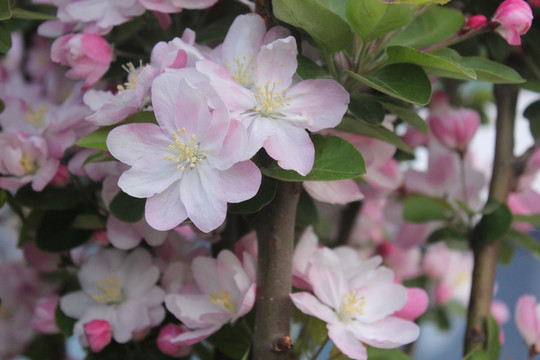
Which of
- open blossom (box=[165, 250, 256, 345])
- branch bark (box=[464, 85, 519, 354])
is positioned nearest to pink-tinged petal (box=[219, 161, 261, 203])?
open blossom (box=[165, 250, 256, 345])

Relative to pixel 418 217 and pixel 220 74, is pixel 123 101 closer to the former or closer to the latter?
pixel 220 74

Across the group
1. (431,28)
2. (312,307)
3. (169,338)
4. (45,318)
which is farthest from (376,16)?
(45,318)

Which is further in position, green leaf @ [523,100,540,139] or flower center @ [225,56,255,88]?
green leaf @ [523,100,540,139]

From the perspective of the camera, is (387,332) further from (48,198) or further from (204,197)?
(48,198)

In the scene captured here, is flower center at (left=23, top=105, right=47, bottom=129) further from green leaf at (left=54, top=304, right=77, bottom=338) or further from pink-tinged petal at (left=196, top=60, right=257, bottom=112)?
pink-tinged petal at (left=196, top=60, right=257, bottom=112)

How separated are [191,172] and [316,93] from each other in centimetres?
12

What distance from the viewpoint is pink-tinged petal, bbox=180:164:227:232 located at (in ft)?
1.52

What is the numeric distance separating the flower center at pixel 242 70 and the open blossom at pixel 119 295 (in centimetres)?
25

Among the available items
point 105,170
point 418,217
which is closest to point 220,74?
point 105,170

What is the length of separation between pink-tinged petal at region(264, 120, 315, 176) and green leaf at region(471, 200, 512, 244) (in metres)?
0.36

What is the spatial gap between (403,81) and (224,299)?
27 cm

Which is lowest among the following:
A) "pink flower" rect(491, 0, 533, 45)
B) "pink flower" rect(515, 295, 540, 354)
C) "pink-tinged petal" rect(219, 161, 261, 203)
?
"pink flower" rect(515, 295, 540, 354)

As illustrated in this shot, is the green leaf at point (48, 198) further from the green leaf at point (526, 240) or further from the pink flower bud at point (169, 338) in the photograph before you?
the green leaf at point (526, 240)

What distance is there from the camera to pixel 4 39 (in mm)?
635
